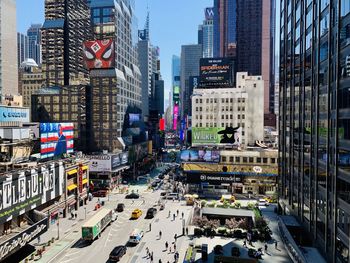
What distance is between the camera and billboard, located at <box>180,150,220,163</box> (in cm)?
8200

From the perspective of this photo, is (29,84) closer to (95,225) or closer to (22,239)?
(95,225)

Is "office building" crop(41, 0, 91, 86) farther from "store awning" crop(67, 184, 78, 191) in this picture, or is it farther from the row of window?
the row of window

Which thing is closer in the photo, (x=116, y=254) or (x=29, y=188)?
(x=116, y=254)

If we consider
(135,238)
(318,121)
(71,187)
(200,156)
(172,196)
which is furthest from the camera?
(200,156)

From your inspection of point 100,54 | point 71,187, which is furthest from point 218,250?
point 100,54

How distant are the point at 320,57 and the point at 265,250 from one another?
26601 mm

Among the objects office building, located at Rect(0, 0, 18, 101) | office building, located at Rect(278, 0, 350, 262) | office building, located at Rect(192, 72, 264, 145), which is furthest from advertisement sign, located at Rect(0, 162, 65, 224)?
office building, located at Rect(0, 0, 18, 101)

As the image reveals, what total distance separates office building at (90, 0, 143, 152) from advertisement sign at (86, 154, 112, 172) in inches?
495

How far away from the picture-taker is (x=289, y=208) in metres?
52.6

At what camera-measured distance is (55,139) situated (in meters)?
64.6

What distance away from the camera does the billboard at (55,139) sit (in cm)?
6031

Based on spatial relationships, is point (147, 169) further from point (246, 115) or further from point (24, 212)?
point (24, 212)

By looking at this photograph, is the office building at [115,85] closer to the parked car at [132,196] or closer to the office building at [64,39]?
the office building at [64,39]

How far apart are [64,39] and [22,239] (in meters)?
103
